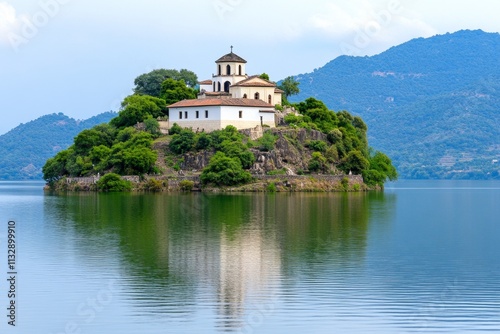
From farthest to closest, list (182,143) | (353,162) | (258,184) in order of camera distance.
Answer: (353,162)
(182,143)
(258,184)

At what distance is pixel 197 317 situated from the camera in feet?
74.2

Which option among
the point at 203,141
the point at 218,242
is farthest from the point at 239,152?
the point at 218,242

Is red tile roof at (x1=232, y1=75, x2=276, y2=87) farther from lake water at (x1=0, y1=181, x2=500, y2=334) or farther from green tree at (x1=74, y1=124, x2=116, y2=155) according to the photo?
lake water at (x1=0, y1=181, x2=500, y2=334)

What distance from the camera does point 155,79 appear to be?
96625mm

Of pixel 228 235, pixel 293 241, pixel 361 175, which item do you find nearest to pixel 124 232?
pixel 228 235

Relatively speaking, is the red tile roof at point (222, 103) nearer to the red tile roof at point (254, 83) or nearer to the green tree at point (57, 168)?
the red tile roof at point (254, 83)

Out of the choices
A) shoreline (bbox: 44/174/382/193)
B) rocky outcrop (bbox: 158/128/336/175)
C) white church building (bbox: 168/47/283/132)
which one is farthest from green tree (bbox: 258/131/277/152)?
white church building (bbox: 168/47/283/132)

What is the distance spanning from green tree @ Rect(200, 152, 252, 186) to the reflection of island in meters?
11.1

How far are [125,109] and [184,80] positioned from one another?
1179 cm

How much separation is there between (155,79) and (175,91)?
21.5 feet

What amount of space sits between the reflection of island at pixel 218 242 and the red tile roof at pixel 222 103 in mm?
18544

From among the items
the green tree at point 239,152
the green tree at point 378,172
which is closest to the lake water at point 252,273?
the green tree at point 239,152

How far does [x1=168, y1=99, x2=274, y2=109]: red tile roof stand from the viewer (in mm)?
81750

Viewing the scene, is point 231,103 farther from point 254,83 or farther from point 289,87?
point 289,87
